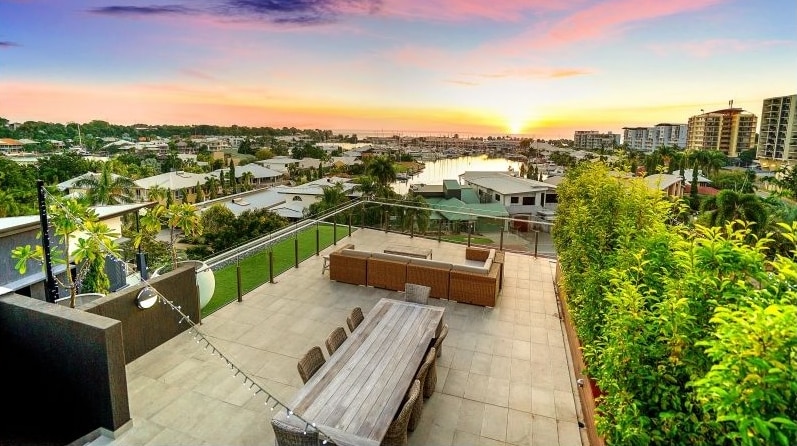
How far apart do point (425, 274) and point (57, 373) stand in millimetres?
5217

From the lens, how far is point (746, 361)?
4.82 feet

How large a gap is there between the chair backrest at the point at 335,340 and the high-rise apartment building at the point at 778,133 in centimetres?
9476

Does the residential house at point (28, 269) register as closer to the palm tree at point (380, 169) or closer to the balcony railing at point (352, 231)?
the balcony railing at point (352, 231)

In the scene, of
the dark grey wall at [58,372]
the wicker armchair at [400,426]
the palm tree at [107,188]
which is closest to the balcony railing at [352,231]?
the dark grey wall at [58,372]

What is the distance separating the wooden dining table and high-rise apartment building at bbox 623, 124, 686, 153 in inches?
5220

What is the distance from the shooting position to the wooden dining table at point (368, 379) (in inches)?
128

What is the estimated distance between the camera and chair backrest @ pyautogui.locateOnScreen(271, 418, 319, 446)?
3.09m

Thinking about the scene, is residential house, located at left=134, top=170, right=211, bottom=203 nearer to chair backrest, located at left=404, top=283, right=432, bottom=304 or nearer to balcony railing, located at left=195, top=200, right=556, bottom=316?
balcony railing, located at left=195, top=200, right=556, bottom=316

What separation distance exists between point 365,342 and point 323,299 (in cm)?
319

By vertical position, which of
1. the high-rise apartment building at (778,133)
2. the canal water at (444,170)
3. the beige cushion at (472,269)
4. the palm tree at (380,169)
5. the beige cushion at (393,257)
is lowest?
the canal water at (444,170)

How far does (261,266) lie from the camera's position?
9.20 m

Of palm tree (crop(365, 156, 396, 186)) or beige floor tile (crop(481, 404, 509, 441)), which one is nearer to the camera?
beige floor tile (crop(481, 404, 509, 441))

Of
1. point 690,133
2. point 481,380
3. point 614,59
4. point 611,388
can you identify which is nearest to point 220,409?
point 481,380

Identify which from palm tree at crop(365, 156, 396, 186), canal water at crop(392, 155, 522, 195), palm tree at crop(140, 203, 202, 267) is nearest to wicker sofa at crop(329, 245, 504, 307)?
palm tree at crop(140, 203, 202, 267)
